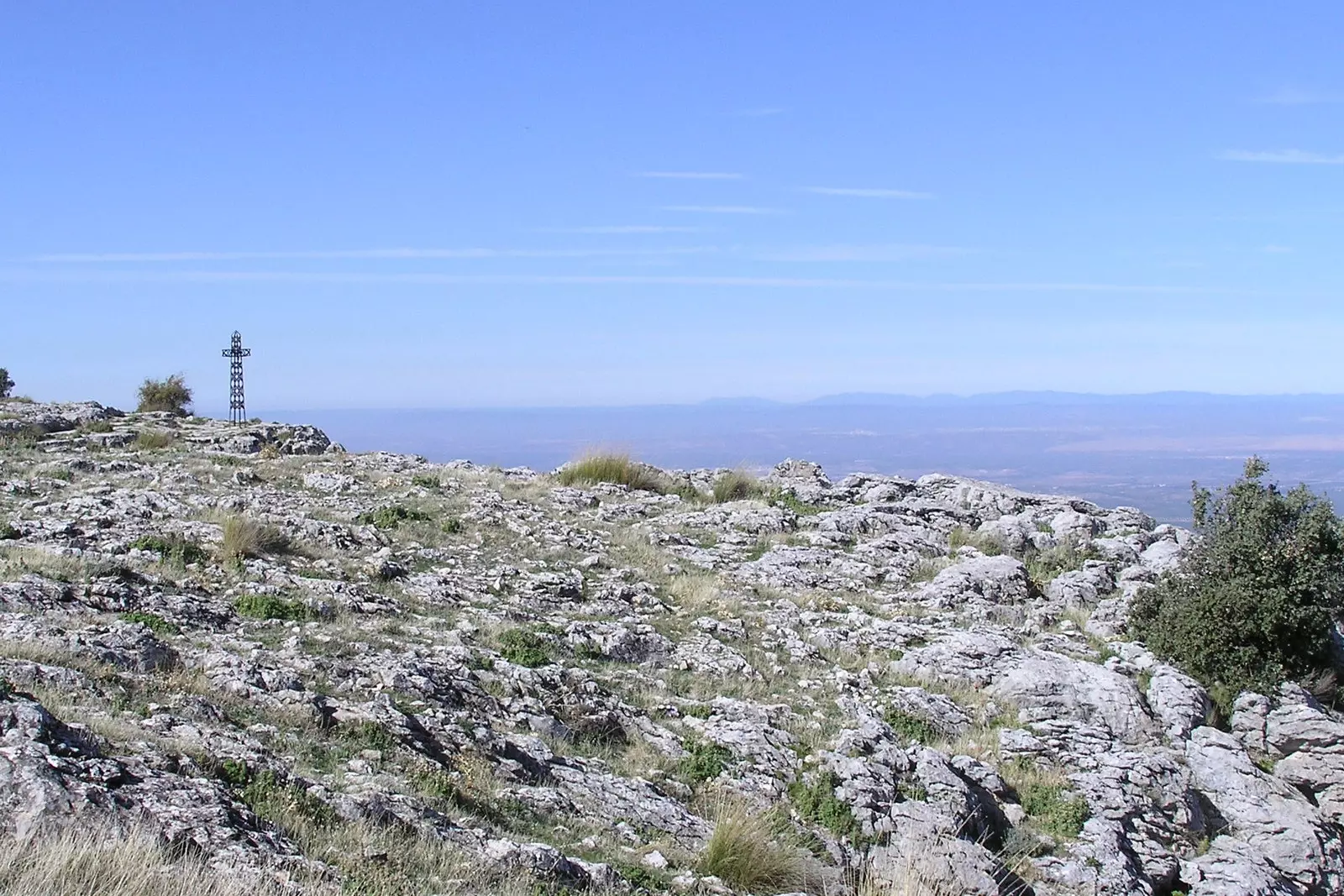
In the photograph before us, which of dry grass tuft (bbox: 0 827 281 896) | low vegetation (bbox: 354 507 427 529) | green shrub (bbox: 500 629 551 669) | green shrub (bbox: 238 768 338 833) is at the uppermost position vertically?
low vegetation (bbox: 354 507 427 529)

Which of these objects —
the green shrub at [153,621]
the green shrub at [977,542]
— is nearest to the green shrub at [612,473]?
the green shrub at [977,542]

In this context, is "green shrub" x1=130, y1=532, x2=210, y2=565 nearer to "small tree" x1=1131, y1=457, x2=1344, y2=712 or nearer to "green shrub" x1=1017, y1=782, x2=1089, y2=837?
"green shrub" x1=1017, y1=782, x2=1089, y2=837

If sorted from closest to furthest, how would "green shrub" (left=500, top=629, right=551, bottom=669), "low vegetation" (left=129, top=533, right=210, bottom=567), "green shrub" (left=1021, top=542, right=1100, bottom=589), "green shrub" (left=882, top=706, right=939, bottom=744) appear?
"green shrub" (left=882, top=706, right=939, bottom=744), "green shrub" (left=500, top=629, right=551, bottom=669), "low vegetation" (left=129, top=533, right=210, bottom=567), "green shrub" (left=1021, top=542, right=1100, bottom=589)

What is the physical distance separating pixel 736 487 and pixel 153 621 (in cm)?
1637

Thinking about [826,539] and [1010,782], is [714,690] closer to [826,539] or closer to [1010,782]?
[1010,782]

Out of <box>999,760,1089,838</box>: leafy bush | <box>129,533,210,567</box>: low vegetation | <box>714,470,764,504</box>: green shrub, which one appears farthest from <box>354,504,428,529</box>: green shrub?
<box>999,760,1089,838</box>: leafy bush

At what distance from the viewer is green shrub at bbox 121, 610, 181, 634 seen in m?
10.6

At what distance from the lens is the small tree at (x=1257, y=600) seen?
46.0 ft

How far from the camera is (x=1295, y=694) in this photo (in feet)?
44.2

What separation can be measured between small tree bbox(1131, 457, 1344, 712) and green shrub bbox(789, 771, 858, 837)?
7.25 meters

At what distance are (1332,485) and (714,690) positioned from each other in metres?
91.9

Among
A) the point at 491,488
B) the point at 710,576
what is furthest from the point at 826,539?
the point at 491,488

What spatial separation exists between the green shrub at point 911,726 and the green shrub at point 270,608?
7.62 m

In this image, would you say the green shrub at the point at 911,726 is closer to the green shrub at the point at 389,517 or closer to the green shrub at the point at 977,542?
the green shrub at the point at 977,542
